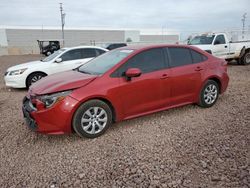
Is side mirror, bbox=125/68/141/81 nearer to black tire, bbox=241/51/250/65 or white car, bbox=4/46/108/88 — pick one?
white car, bbox=4/46/108/88

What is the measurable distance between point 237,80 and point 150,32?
231 feet

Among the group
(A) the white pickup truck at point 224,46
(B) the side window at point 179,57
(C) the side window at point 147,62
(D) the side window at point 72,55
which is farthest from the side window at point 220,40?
(C) the side window at point 147,62

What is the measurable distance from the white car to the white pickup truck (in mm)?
6648

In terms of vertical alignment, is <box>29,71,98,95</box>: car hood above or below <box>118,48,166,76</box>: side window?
below

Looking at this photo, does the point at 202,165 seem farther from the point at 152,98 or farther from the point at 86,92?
the point at 86,92

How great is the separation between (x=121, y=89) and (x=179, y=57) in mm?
1604

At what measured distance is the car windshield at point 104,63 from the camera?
14.0 feet

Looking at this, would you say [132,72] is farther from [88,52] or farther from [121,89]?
[88,52]

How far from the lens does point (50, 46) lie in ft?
113

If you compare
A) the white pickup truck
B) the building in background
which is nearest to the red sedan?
the white pickup truck

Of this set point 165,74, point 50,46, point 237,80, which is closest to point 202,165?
point 165,74

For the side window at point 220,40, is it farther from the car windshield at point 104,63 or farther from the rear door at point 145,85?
the car windshield at point 104,63

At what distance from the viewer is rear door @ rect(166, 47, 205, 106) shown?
4.68 m

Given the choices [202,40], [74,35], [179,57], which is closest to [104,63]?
[179,57]
